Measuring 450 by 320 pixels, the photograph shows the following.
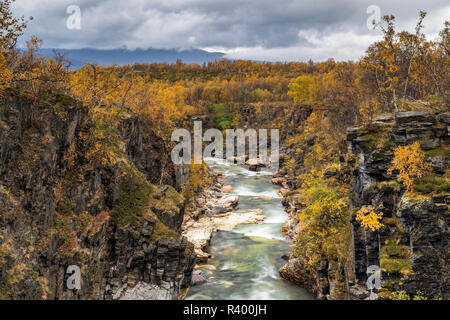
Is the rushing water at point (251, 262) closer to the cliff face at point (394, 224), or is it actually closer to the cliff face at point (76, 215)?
the cliff face at point (394, 224)

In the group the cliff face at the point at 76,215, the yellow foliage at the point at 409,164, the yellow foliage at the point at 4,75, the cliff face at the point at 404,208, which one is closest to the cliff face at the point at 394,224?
the cliff face at the point at 404,208

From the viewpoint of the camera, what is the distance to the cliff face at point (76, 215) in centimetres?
1875

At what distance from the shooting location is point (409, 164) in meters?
25.2

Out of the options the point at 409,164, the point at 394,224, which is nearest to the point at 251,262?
the point at 394,224

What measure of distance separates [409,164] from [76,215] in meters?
24.3

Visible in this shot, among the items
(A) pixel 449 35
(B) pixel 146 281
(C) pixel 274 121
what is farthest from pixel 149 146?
(C) pixel 274 121

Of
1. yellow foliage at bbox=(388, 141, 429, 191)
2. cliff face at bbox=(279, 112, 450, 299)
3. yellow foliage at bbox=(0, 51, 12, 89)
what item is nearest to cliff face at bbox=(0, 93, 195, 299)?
yellow foliage at bbox=(0, 51, 12, 89)

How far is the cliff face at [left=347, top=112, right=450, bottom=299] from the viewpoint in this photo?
22.0 m

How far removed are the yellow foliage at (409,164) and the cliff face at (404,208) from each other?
2.04 feet

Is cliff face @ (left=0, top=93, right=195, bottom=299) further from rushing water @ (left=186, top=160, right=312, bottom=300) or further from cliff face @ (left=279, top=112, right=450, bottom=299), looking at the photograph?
cliff face @ (left=279, top=112, right=450, bottom=299)

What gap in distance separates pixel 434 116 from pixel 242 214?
3403 cm

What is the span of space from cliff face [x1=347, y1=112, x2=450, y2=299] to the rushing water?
936 centimetres

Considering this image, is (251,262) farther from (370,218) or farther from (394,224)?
(394,224)

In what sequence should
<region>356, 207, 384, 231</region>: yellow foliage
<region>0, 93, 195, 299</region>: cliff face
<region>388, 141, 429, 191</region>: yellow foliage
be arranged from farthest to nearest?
1. <region>356, 207, 384, 231</region>: yellow foliage
2. <region>388, 141, 429, 191</region>: yellow foliage
3. <region>0, 93, 195, 299</region>: cliff face
